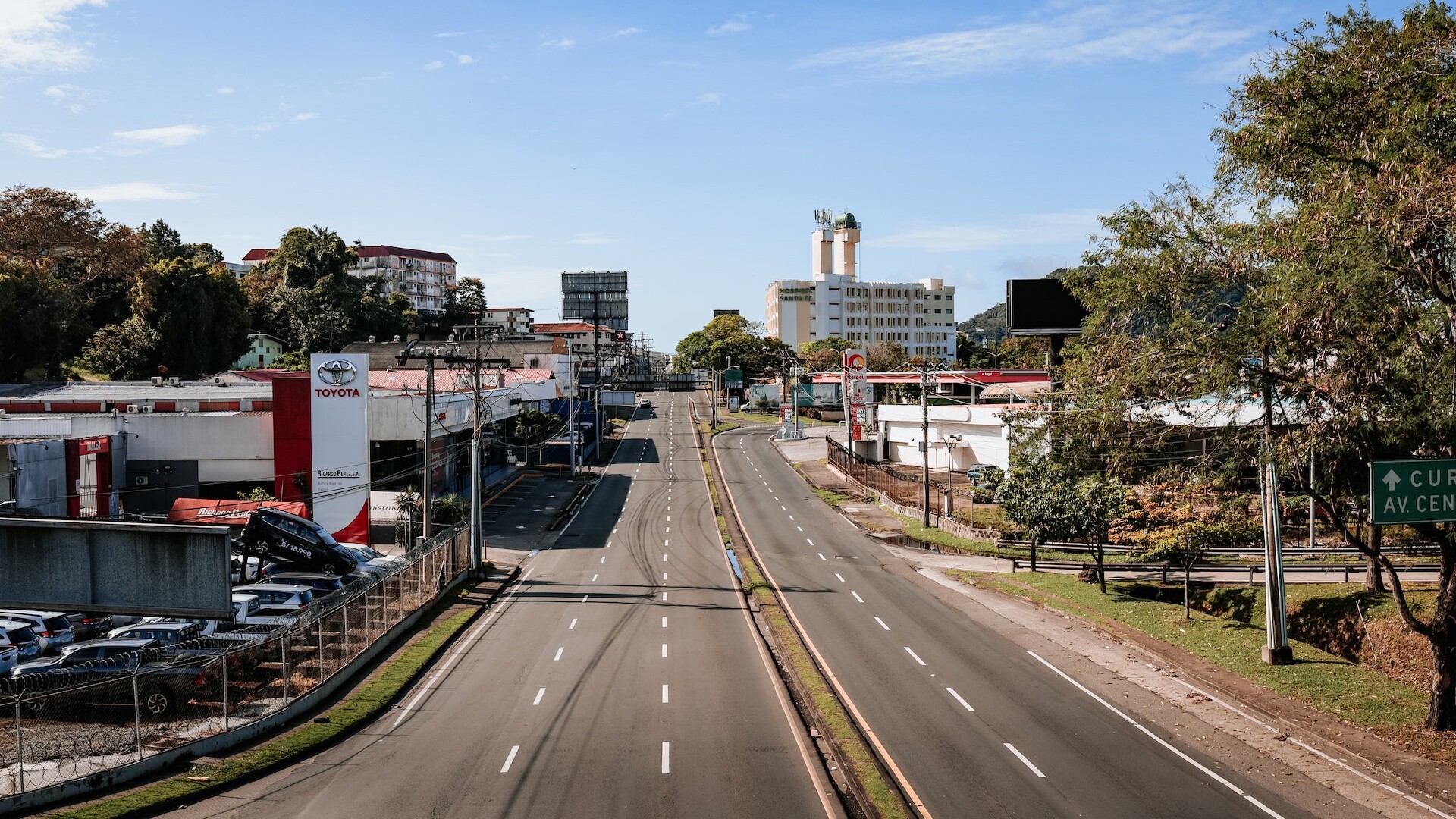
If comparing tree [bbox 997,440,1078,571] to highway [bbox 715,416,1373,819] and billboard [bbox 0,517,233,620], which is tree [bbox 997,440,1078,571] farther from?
billboard [bbox 0,517,233,620]

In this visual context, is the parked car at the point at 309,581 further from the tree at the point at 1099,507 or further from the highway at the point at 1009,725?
the tree at the point at 1099,507

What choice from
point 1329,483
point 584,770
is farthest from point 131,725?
point 1329,483

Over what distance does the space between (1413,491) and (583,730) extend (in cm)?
1694

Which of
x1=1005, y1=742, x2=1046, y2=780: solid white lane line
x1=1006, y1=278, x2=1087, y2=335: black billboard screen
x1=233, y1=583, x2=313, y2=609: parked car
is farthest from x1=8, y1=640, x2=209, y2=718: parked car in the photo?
x1=1006, y1=278, x2=1087, y2=335: black billboard screen

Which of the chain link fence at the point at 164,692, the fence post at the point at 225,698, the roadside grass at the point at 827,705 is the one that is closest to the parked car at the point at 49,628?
the chain link fence at the point at 164,692

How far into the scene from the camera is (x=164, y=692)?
70.5ft

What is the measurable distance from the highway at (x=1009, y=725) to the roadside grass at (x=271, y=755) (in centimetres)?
1124

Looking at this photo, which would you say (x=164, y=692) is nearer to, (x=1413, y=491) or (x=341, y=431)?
(x=1413, y=491)

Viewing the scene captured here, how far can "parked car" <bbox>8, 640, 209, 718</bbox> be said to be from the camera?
69.2ft

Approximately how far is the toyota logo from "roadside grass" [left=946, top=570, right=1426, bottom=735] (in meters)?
29.0

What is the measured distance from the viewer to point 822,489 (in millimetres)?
70875

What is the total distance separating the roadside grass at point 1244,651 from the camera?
23.6 metres

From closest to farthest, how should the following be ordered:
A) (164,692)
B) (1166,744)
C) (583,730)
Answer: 1. (164,692)
2. (1166,744)
3. (583,730)

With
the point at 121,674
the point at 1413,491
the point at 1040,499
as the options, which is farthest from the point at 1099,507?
the point at 121,674
